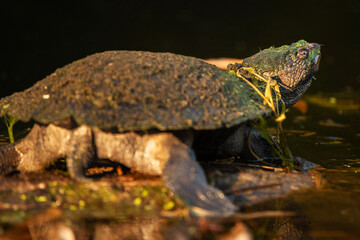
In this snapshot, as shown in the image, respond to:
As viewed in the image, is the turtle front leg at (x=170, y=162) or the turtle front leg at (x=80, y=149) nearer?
the turtle front leg at (x=170, y=162)

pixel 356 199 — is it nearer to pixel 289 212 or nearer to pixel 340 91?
pixel 289 212

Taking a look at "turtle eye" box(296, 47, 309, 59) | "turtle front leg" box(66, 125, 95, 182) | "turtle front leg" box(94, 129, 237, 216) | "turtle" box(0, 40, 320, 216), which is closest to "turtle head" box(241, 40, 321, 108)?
"turtle eye" box(296, 47, 309, 59)

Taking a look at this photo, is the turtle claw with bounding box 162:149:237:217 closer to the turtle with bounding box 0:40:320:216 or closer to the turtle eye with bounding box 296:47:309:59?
the turtle with bounding box 0:40:320:216

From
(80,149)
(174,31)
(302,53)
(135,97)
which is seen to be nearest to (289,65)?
(302,53)

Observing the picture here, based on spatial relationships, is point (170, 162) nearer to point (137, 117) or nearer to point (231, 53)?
point (137, 117)

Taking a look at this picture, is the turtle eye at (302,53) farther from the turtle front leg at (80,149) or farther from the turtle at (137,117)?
the turtle front leg at (80,149)

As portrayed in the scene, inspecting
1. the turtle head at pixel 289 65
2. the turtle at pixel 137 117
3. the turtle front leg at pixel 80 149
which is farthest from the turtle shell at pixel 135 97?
the turtle head at pixel 289 65

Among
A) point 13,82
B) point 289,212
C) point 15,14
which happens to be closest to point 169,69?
point 289,212
